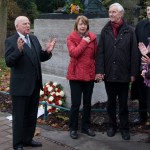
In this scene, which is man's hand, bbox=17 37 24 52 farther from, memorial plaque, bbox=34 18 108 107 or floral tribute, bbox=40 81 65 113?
floral tribute, bbox=40 81 65 113

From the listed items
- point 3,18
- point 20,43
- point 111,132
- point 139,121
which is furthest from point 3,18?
point 20,43

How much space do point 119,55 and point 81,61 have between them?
23.6 inches

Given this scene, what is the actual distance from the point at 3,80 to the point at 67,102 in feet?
11.3

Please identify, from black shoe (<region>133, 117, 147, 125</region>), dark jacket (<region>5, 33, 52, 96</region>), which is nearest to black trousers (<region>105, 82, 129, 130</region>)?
black shoe (<region>133, 117, 147, 125</region>)

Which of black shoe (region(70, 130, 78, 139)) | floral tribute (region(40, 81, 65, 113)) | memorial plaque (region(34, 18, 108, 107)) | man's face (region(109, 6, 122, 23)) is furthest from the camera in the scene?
floral tribute (region(40, 81, 65, 113))

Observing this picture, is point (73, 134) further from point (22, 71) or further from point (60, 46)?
point (60, 46)

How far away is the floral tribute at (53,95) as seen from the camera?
6871 millimetres

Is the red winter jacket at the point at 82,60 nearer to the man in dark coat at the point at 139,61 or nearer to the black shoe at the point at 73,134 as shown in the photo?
the man in dark coat at the point at 139,61

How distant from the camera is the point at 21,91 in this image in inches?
188

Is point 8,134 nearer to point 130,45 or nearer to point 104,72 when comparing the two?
point 104,72

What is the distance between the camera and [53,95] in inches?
273

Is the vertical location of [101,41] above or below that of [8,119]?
above

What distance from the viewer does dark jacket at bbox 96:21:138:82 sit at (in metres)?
5.20

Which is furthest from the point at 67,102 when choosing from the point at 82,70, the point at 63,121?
the point at 82,70
